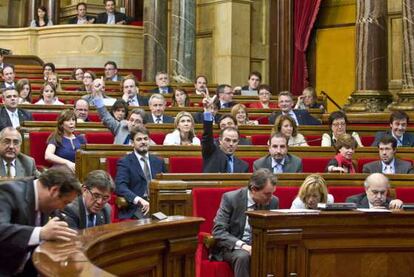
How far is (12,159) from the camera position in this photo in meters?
5.66

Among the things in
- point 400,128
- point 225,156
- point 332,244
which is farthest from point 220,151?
point 400,128

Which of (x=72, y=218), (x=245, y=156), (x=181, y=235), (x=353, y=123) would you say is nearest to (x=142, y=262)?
(x=181, y=235)

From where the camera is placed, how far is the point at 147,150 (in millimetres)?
6371

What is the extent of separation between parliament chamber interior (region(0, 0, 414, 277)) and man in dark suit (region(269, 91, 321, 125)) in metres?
0.01

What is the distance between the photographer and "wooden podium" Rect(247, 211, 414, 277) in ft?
14.6

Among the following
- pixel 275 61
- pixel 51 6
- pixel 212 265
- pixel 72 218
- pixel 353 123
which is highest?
pixel 51 6

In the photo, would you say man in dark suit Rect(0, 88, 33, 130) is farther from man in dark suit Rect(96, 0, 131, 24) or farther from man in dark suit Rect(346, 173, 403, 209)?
man in dark suit Rect(96, 0, 131, 24)

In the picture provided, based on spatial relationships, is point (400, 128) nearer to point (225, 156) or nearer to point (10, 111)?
point (225, 156)

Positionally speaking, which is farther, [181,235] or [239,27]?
[239,27]

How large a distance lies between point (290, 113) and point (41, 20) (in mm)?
8362

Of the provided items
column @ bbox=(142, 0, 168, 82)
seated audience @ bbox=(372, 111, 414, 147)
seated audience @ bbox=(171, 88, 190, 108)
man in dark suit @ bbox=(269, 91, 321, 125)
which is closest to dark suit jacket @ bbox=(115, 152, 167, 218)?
seated audience @ bbox=(372, 111, 414, 147)

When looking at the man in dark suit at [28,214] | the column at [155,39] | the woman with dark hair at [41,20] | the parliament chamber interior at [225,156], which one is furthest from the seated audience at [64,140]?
the woman with dark hair at [41,20]

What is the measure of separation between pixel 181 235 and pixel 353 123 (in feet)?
19.0

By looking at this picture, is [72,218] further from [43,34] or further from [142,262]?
[43,34]
